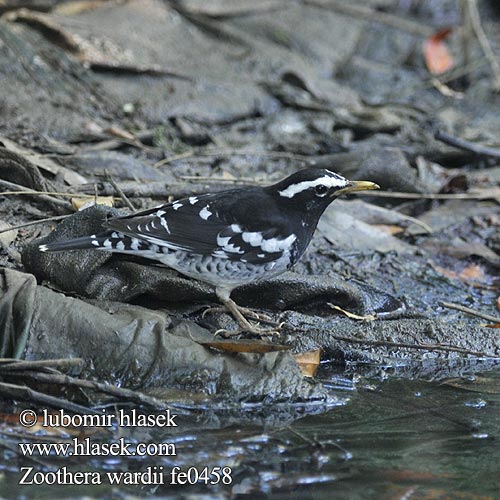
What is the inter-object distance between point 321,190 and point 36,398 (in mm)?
2100

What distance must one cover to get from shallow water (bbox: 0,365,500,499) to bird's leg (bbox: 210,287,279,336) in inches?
23.3

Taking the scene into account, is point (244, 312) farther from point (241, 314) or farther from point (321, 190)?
point (321, 190)

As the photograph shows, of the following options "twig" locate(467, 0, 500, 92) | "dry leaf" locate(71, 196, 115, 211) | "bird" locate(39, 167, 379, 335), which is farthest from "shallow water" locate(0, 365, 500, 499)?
"twig" locate(467, 0, 500, 92)

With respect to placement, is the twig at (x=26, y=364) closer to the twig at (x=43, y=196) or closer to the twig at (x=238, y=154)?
the twig at (x=43, y=196)

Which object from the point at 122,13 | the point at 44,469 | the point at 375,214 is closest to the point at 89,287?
the point at 44,469

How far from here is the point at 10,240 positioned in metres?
5.87

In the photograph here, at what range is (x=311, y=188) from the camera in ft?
18.1

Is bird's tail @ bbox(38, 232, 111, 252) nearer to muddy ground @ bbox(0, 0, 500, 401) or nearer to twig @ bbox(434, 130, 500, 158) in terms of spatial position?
muddy ground @ bbox(0, 0, 500, 401)

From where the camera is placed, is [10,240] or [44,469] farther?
[10,240]

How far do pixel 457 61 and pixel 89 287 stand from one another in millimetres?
7485

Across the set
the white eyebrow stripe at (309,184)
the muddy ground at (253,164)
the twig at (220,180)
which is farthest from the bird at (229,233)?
the twig at (220,180)

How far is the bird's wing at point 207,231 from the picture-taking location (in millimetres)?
5277

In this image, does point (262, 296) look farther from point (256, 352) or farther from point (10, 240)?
point (10, 240)

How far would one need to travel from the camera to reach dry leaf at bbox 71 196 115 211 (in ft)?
20.5
